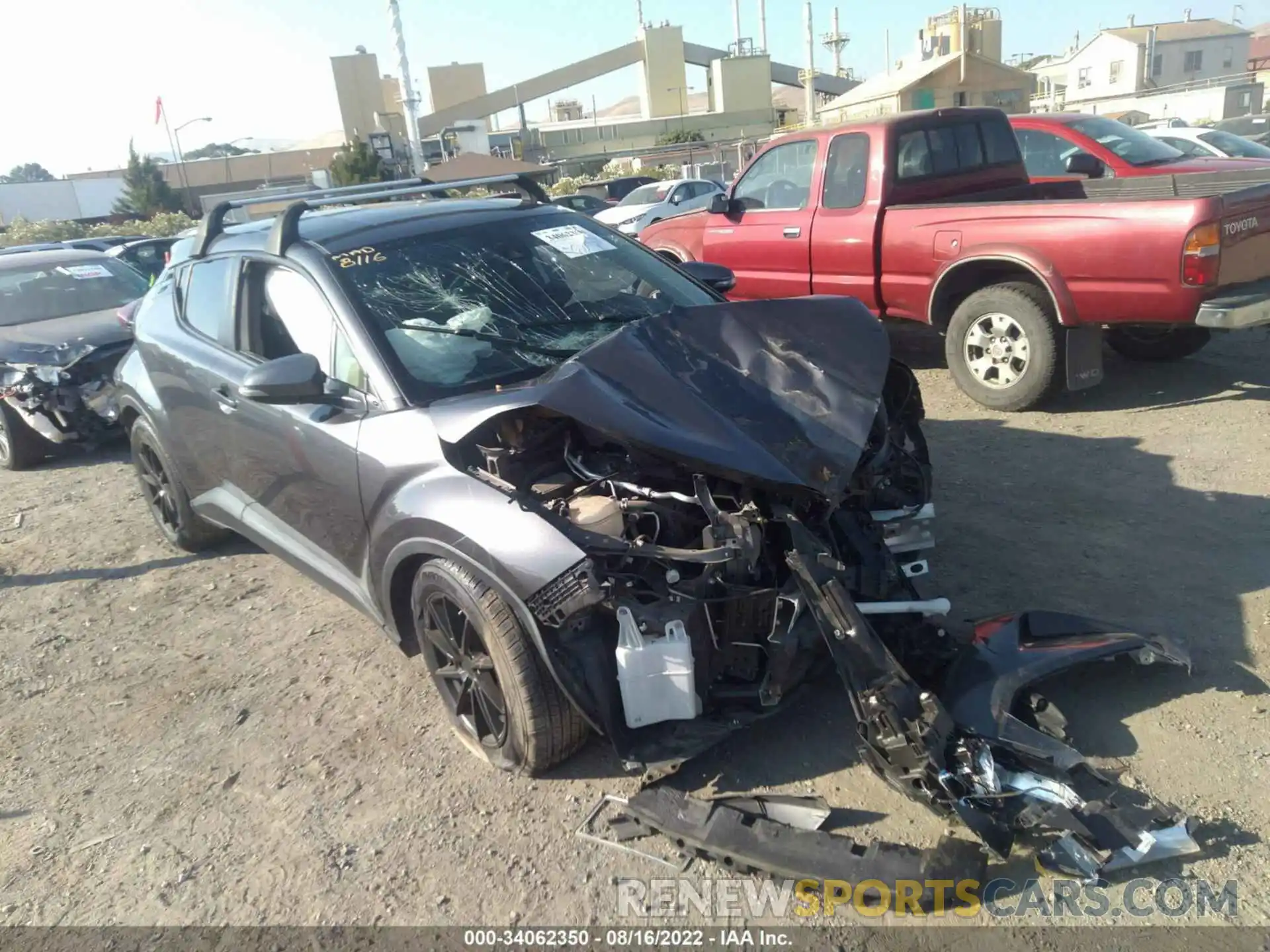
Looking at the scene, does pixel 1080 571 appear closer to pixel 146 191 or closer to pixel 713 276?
pixel 713 276

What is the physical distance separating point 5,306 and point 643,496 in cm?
789

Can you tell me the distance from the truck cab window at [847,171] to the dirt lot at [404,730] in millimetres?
2517

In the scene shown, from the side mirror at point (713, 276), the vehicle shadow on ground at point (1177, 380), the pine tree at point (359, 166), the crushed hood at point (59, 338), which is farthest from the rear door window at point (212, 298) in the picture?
the pine tree at point (359, 166)

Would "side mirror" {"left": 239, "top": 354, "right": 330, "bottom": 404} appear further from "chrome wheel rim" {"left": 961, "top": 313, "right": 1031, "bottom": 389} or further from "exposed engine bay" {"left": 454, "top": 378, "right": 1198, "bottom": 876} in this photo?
"chrome wheel rim" {"left": 961, "top": 313, "right": 1031, "bottom": 389}

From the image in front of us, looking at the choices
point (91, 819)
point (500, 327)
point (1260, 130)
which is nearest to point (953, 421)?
point (500, 327)

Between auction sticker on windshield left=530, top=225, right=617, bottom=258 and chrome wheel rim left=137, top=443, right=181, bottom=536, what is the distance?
2.58 m

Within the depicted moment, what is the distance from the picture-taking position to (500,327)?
3613mm

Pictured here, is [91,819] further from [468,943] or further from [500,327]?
[500,327]

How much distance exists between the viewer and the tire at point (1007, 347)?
20.1 ft

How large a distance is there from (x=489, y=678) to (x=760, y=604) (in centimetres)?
93

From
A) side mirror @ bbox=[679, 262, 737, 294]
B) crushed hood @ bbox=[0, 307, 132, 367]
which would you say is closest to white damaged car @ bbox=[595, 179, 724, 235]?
crushed hood @ bbox=[0, 307, 132, 367]

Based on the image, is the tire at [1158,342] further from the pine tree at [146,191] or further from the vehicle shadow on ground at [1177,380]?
the pine tree at [146,191]

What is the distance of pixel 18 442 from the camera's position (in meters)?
7.39

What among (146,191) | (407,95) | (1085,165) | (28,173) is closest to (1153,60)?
(407,95)
